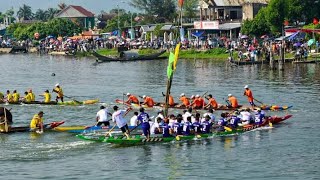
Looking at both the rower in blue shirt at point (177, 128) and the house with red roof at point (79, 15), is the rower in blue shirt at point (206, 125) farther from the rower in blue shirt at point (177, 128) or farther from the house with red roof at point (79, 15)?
the house with red roof at point (79, 15)

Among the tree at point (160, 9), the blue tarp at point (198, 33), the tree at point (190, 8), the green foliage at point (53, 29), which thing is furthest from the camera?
the green foliage at point (53, 29)

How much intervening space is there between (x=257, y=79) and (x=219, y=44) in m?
32.2

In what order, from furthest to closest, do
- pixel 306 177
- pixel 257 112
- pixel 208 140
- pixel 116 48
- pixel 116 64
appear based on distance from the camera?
pixel 116 48
pixel 116 64
pixel 257 112
pixel 208 140
pixel 306 177

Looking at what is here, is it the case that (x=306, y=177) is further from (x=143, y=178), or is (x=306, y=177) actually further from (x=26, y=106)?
(x=26, y=106)

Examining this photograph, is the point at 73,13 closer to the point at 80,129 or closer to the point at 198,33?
the point at 198,33

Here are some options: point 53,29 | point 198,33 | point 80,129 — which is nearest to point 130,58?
point 198,33

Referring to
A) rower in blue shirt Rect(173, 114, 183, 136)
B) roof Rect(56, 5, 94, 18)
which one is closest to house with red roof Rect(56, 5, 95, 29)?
roof Rect(56, 5, 94, 18)

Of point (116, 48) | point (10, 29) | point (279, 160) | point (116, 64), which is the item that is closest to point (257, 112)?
point (279, 160)

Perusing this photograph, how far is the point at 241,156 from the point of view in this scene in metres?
35.9

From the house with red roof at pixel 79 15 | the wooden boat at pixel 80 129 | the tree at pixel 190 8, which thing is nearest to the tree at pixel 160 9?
the tree at pixel 190 8

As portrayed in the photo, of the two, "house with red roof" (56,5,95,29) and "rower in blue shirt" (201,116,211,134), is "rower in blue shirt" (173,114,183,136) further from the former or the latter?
"house with red roof" (56,5,95,29)

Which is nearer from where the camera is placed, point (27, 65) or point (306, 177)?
point (306, 177)

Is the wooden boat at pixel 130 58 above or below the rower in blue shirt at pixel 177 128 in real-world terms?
above

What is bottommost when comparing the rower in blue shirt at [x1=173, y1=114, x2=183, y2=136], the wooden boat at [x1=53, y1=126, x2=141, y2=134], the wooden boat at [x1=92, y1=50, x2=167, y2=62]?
the wooden boat at [x1=53, y1=126, x2=141, y2=134]
